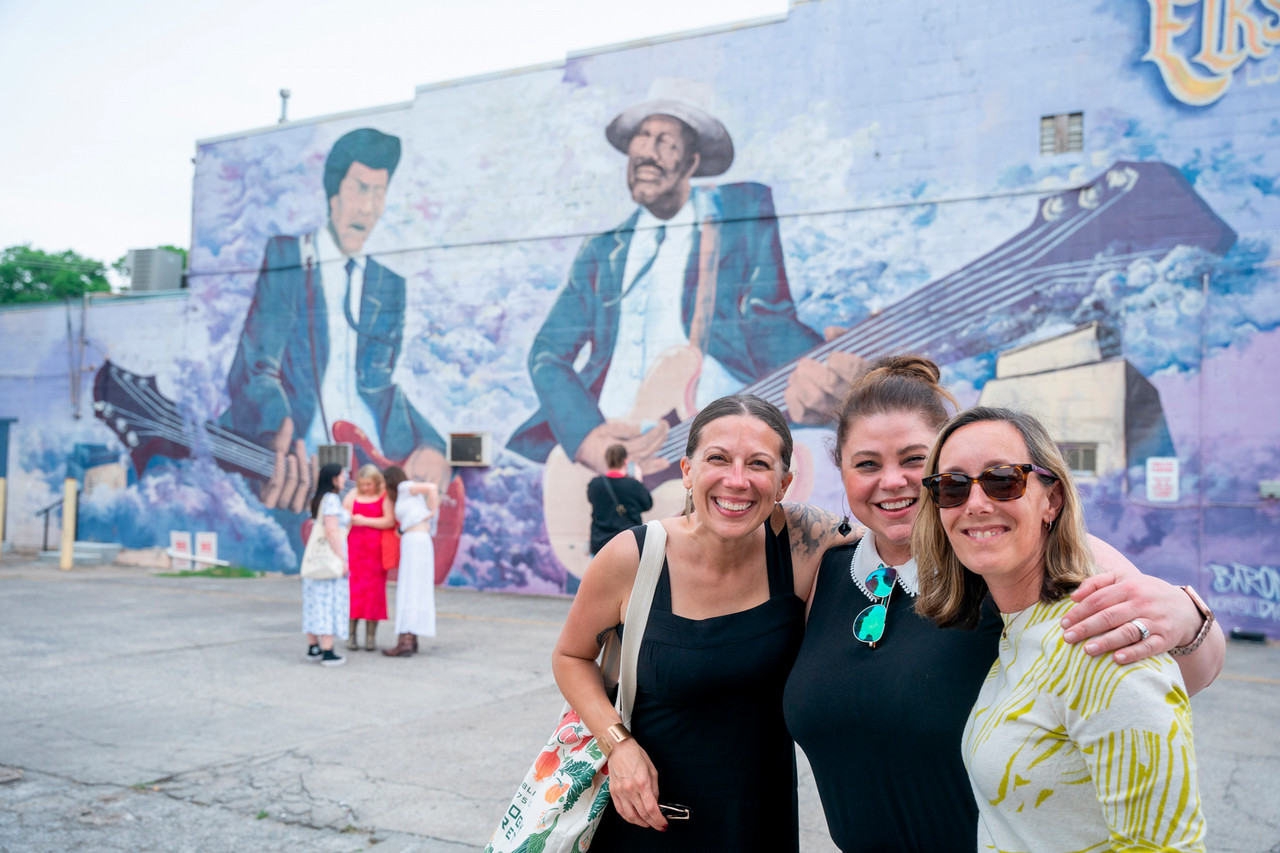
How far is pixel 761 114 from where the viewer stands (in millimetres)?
11406

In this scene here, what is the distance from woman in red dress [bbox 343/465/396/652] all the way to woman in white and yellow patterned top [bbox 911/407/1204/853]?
24.1 ft

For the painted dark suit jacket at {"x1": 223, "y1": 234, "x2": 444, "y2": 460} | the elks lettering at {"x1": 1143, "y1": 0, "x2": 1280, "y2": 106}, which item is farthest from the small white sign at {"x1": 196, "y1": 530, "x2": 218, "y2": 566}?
the elks lettering at {"x1": 1143, "y1": 0, "x2": 1280, "y2": 106}

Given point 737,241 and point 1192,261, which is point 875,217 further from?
point 1192,261

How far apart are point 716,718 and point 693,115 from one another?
10659 mm

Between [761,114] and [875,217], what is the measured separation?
198cm

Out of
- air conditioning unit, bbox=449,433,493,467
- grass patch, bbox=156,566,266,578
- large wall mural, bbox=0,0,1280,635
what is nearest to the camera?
large wall mural, bbox=0,0,1280,635

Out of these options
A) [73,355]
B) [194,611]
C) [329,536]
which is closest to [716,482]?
[329,536]

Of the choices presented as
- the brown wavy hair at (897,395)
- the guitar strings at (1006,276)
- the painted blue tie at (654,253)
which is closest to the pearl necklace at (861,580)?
the brown wavy hair at (897,395)

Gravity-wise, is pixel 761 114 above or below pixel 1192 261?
above

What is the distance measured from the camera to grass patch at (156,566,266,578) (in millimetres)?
14391

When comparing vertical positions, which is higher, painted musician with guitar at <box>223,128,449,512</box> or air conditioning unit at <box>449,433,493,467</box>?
painted musician with guitar at <box>223,128,449,512</box>

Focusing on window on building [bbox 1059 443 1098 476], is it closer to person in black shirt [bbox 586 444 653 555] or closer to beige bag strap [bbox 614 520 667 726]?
person in black shirt [bbox 586 444 653 555]

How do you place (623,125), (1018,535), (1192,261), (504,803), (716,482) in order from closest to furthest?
(1018,535), (716,482), (504,803), (1192,261), (623,125)

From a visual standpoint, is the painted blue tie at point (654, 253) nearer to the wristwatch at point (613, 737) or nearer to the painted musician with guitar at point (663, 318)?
the painted musician with guitar at point (663, 318)
